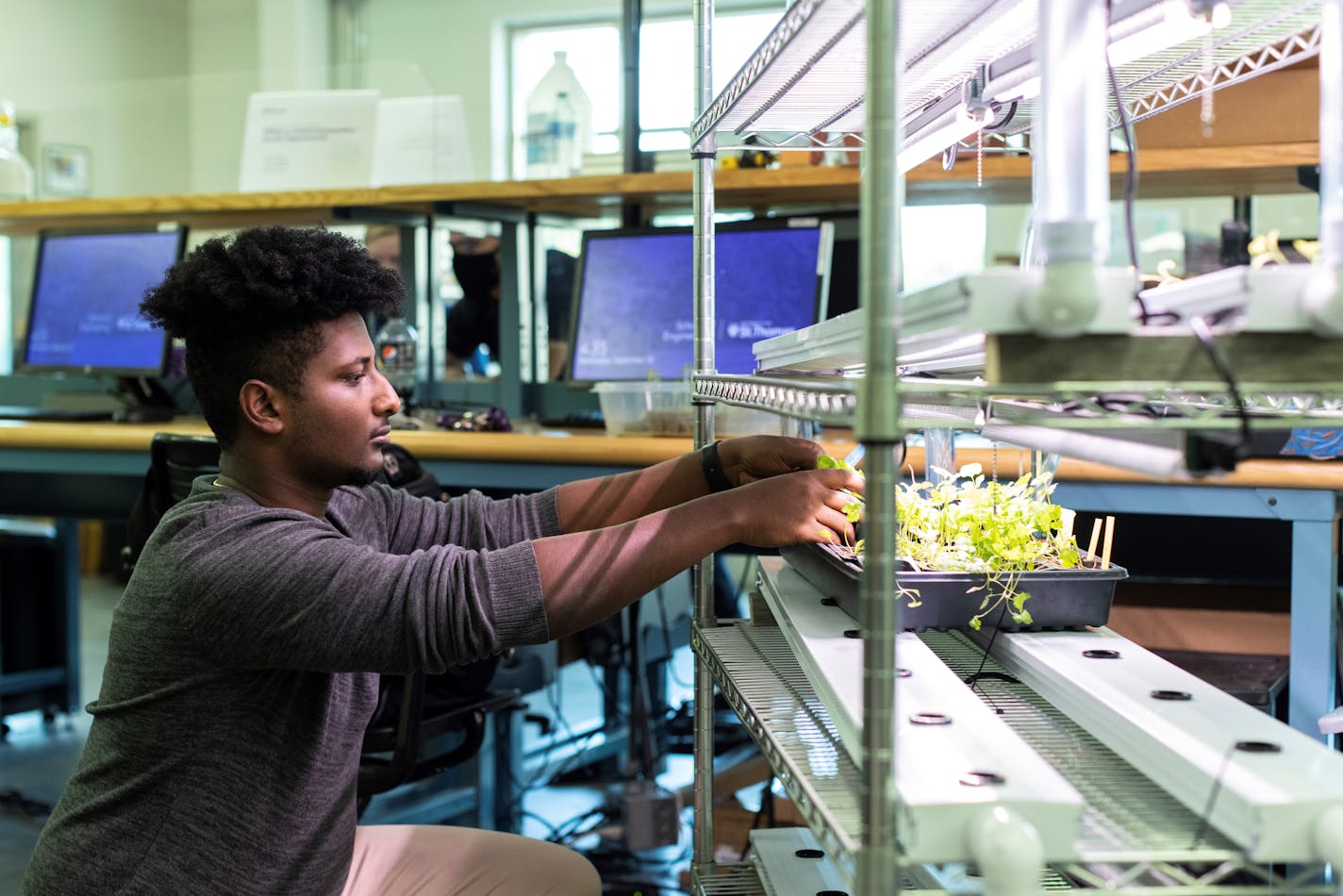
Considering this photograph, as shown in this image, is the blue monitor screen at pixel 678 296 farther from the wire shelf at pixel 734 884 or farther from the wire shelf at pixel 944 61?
the wire shelf at pixel 734 884

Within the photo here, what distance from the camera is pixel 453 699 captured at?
83.5 inches

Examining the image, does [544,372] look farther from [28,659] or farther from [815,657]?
[815,657]

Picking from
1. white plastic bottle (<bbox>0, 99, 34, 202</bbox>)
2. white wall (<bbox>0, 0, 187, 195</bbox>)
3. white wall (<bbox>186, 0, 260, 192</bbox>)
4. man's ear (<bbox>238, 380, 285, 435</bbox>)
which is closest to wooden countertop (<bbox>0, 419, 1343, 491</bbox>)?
man's ear (<bbox>238, 380, 285, 435</bbox>)

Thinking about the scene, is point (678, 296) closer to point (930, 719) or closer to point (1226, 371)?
point (930, 719)

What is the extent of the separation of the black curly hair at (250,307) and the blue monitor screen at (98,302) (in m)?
2.03

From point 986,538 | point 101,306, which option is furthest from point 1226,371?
point 101,306

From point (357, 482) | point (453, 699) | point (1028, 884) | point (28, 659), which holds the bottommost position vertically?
point (28, 659)

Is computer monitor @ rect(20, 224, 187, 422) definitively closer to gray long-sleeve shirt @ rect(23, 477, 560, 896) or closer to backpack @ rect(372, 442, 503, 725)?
backpack @ rect(372, 442, 503, 725)

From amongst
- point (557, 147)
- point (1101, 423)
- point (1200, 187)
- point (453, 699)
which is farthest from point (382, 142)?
point (1101, 423)

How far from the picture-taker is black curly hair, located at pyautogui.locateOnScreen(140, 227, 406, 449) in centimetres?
123

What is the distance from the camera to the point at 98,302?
3283mm

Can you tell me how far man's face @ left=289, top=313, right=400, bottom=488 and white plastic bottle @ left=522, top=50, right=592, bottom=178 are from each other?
1749 millimetres

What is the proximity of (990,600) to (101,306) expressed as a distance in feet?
9.18

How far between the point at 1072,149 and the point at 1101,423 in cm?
17
